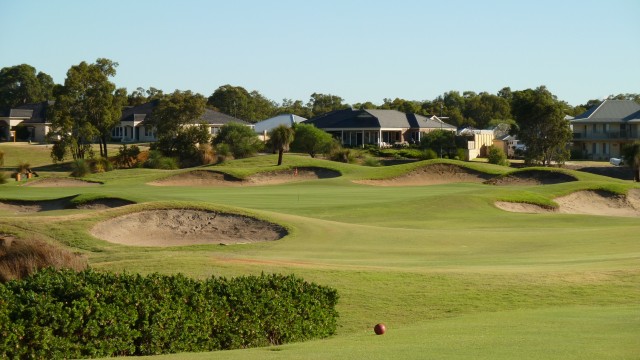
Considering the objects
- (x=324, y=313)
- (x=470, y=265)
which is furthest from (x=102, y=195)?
(x=324, y=313)

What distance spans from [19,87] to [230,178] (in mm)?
118397

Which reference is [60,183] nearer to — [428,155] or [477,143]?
[428,155]

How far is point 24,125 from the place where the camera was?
12269 cm

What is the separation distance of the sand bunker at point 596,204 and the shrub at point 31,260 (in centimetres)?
3022

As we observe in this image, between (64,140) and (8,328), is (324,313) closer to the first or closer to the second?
(8,328)

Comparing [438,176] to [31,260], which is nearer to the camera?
[31,260]

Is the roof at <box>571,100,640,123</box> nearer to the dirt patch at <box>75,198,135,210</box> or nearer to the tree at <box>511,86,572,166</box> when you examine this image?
the tree at <box>511,86,572,166</box>

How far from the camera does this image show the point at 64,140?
9100 cm

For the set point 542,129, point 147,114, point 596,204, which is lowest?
point 596,204

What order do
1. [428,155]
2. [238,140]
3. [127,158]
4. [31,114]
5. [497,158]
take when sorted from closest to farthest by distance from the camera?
1. [127,158]
2. [238,140]
3. [497,158]
4. [428,155]
5. [31,114]

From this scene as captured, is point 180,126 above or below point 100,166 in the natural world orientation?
above

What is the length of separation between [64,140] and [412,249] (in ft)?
222

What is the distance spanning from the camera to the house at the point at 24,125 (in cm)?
12219

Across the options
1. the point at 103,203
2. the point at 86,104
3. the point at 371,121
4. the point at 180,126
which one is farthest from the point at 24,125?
the point at 103,203
